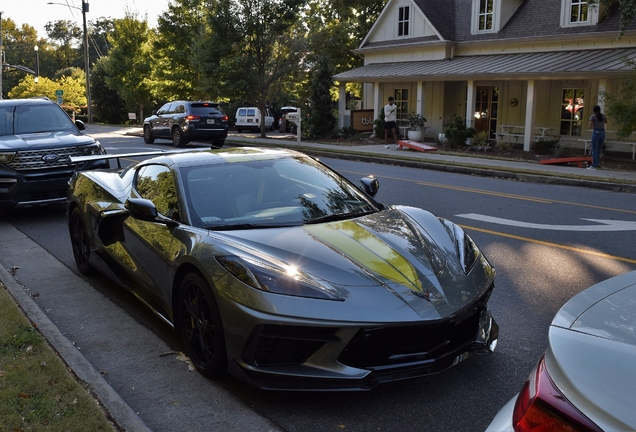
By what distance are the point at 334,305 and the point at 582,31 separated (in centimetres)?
2287

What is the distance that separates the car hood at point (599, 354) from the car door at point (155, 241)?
3118 mm

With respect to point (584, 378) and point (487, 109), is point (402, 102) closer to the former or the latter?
point (487, 109)

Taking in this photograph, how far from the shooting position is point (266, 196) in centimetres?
523

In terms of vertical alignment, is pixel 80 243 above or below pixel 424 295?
below

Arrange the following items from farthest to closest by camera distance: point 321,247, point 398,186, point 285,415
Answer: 1. point 398,186
2. point 321,247
3. point 285,415

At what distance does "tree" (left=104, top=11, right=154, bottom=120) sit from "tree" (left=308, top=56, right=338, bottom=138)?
22480 mm

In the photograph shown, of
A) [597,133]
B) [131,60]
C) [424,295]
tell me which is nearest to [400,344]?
[424,295]

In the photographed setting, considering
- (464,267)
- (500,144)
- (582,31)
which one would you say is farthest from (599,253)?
(582,31)

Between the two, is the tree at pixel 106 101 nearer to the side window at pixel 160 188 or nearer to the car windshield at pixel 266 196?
the side window at pixel 160 188

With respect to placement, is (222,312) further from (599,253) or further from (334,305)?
(599,253)

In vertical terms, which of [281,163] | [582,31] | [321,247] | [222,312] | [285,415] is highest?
[582,31]

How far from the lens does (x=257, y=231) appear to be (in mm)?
4672

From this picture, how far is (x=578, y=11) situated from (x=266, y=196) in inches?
877

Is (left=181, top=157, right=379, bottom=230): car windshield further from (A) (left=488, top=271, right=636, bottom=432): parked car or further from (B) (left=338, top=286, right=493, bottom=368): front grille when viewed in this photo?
(A) (left=488, top=271, right=636, bottom=432): parked car
